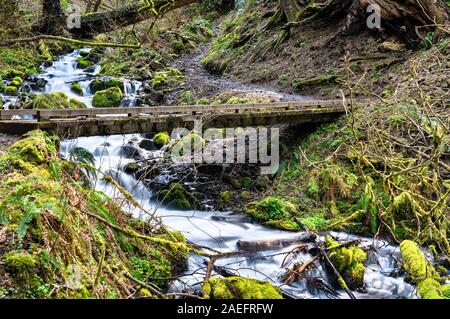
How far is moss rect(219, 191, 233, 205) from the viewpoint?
34.7 ft

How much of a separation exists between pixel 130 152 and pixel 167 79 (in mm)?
7150

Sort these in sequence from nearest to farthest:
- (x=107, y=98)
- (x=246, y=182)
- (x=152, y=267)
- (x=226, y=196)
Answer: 1. (x=152, y=267)
2. (x=226, y=196)
3. (x=246, y=182)
4. (x=107, y=98)

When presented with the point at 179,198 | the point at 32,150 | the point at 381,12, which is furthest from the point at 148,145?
the point at 381,12

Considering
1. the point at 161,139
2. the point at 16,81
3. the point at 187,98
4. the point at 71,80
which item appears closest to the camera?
the point at 161,139

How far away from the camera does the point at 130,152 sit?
1253 centimetres

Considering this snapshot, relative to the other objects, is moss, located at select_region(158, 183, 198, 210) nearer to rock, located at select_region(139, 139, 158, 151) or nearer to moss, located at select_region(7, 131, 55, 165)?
rock, located at select_region(139, 139, 158, 151)

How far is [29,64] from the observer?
18.5m

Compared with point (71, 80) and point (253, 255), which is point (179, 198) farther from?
point (71, 80)

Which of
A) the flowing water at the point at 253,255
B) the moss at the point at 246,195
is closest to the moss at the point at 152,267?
the flowing water at the point at 253,255

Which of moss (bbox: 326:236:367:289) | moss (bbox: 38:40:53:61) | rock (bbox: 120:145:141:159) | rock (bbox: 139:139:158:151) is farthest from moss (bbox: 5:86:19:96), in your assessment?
moss (bbox: 326:236:367:289)

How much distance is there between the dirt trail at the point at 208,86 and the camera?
49.1 ft

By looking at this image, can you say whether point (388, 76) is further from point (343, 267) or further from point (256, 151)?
point (343, 267)

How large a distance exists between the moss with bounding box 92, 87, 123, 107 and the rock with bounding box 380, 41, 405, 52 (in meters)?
9.63

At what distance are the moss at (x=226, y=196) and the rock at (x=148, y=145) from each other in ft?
10.2
